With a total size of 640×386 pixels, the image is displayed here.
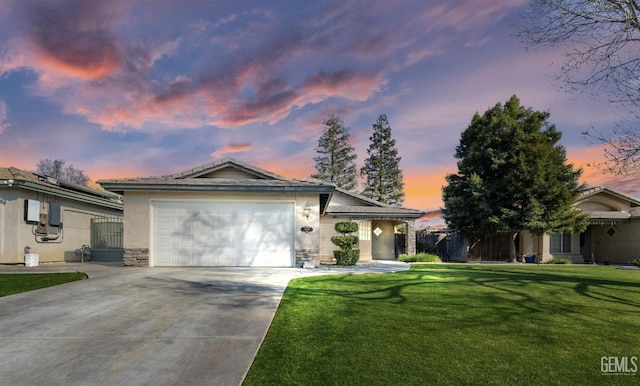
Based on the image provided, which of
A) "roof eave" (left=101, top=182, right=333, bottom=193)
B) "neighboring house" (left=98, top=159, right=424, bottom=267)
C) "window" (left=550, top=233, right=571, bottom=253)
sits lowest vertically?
"window" (left=550, top=233, right=571, bottom=253)

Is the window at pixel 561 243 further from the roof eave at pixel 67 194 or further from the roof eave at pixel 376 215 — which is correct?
the roof eave at pixel 67 194

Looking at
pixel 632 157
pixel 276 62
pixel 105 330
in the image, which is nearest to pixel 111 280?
pixel 105 330

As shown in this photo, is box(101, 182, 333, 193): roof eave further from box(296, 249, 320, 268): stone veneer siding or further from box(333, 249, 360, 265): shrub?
box(333, 249, 360, 265): shrub

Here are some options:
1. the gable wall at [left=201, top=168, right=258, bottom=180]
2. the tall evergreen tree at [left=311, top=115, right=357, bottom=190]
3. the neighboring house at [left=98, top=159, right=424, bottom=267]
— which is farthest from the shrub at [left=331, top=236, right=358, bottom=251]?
the tall evergreen tree at [left=311, top=115, right=357, bottom=190]

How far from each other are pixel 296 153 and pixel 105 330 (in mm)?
18523

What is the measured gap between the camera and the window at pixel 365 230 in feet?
62.2

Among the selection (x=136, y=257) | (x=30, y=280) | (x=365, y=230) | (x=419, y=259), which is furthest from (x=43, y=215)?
(x=419, y=259)

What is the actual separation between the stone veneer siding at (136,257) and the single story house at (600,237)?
2115cm

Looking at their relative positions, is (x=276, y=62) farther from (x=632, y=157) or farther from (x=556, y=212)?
(x=556, y=212)

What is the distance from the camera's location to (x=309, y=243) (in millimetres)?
12445

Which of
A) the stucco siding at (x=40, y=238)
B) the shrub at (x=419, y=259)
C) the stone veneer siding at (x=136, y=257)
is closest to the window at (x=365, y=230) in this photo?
the shrub at (x=419, y=259)

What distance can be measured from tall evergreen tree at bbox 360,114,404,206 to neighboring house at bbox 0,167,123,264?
996 inches

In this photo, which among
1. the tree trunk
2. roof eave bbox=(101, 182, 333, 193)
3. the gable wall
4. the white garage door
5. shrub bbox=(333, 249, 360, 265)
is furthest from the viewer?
the tree trunk

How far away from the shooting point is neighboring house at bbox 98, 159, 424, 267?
1185cm
